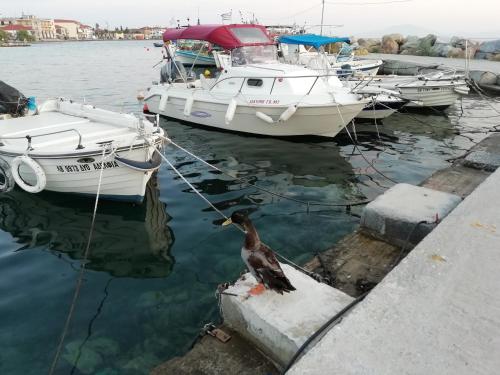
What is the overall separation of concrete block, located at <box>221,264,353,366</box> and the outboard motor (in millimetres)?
10178

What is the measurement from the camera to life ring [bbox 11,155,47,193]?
7.31m

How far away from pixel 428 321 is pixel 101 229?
6.11 meters

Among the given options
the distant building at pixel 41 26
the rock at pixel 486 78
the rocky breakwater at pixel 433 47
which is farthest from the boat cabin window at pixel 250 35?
the distant building at pixel 41 26

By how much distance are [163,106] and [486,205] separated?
12413 millimetres

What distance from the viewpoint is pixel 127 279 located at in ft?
18.9

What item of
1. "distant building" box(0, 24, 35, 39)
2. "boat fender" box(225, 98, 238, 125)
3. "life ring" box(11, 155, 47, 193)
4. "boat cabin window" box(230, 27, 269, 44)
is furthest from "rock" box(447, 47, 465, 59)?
"distant building" box(0, 24, 35, 39)

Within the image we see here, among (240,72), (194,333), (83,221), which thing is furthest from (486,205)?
(240,72)

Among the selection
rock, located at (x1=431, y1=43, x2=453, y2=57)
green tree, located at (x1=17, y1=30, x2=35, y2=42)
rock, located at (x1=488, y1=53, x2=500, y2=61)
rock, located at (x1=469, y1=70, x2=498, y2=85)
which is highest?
green tree, located at (x1=17, y1=30, x2=35, y2=42)

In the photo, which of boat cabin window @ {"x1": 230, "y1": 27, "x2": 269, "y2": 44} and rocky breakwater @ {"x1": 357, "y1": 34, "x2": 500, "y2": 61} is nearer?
boat cabin window @ {"x1": 230, "y1": 27, "x2": 269, "y2": 44}

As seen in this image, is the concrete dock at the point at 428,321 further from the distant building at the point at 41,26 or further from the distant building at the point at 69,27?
the distant building at the point at 69,27

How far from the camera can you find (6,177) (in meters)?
8.19

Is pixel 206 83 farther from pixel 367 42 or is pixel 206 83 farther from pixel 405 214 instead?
pixel 367 42

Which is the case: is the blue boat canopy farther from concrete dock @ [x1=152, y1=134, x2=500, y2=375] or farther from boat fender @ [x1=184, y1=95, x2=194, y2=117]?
concrete dock @ [x1=152, y1=134, x2=500, y2=375]

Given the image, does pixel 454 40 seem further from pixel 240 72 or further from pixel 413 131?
pixel 240 72
